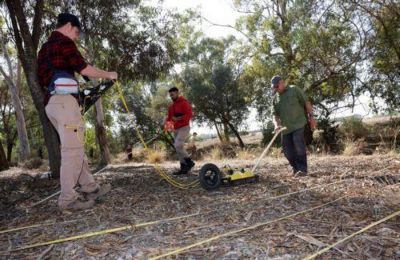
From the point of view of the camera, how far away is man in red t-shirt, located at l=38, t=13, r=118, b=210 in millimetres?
4230

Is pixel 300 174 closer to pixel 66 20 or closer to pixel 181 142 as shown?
pixel 181 142

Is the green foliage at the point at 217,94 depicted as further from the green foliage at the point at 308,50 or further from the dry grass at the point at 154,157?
the dry grass at the point at 154,157

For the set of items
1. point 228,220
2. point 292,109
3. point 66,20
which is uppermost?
point 66,20

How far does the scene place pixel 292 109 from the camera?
6.27m

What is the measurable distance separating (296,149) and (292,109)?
0.64 m

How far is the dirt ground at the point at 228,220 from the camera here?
307cm

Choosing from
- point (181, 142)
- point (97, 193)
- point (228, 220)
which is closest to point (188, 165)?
point (181, 142)

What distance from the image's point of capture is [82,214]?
4.21 meters

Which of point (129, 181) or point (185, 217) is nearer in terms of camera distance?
point (185, 217)

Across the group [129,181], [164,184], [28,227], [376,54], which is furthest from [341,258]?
[376,54]

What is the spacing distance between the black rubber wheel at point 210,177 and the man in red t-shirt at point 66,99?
1519 mm

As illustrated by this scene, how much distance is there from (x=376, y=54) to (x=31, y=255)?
14.6 meters

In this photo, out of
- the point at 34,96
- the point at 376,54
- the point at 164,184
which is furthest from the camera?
the point at 376,54

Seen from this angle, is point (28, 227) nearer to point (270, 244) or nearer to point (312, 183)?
point (270, 244)
